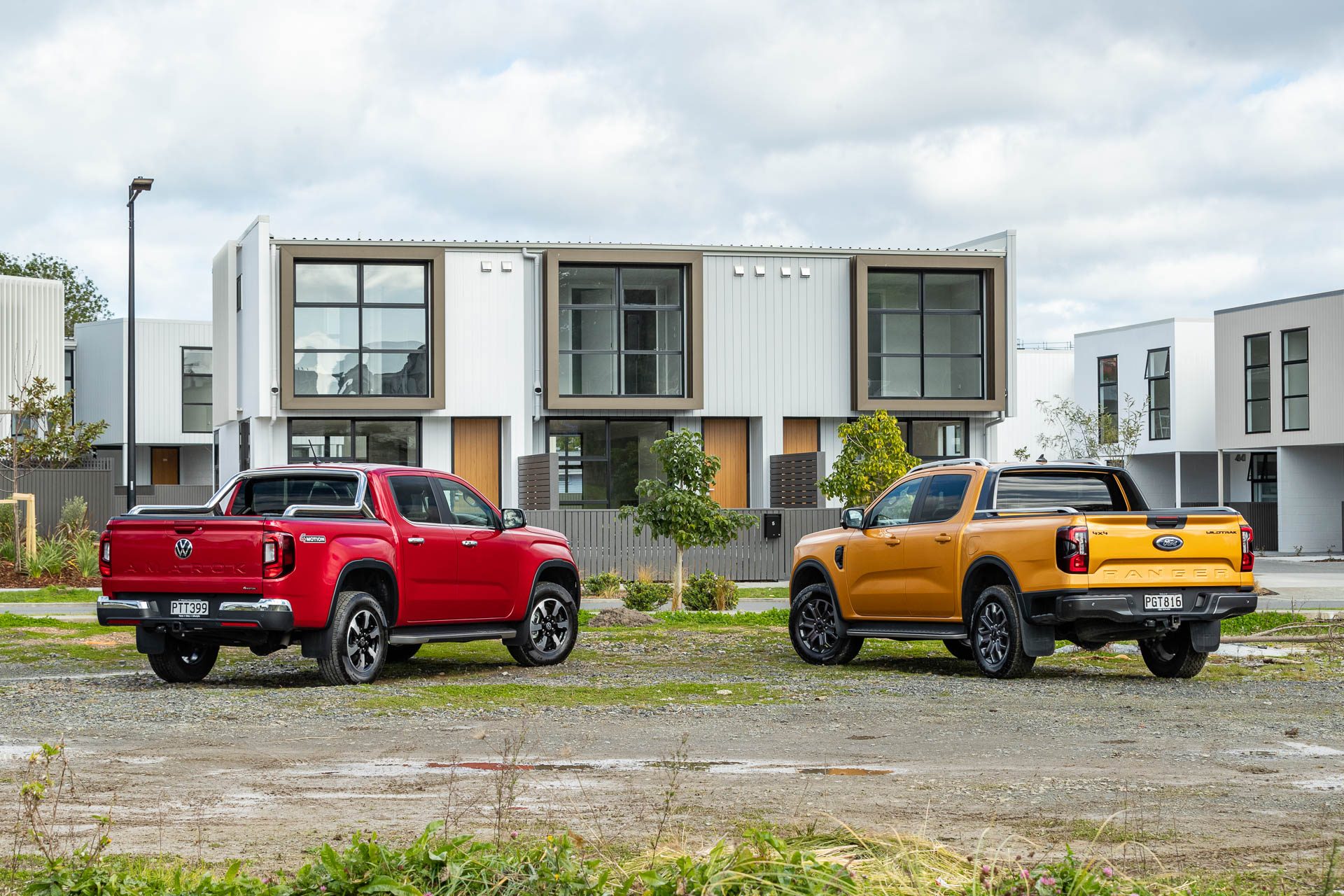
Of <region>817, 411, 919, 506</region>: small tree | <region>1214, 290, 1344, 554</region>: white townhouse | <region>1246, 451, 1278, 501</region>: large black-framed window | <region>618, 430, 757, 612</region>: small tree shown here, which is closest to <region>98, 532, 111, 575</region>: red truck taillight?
<region>618, 430, 757, 612</region>: small tree

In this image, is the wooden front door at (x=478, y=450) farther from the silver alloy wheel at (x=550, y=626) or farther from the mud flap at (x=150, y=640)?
the mud flap at (x=150, y=640)

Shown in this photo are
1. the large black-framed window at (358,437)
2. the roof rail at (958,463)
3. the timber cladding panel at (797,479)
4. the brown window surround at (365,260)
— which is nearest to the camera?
the roof rail at (958,463)

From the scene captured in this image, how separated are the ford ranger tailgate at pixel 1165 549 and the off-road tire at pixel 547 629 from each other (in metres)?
5.12

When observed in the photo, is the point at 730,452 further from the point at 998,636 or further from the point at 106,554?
the point at 106,554

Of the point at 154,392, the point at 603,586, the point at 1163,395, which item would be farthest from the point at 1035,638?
the point at 154,392

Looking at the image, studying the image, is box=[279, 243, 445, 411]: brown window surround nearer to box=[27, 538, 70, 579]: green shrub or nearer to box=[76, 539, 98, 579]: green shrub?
box=[76, 539, 98, 579]: green shrub

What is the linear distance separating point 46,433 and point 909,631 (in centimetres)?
3031

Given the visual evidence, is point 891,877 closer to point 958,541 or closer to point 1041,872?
point 1041,872

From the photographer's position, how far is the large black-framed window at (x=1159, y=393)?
5934 cm

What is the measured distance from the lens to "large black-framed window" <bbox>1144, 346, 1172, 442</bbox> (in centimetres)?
5934

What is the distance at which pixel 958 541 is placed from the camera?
46.0 feet

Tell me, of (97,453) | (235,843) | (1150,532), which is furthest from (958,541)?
(97,453)

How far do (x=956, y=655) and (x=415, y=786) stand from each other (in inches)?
359

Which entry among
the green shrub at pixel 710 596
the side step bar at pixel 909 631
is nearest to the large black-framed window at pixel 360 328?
the green shrub at pixel 710 596
